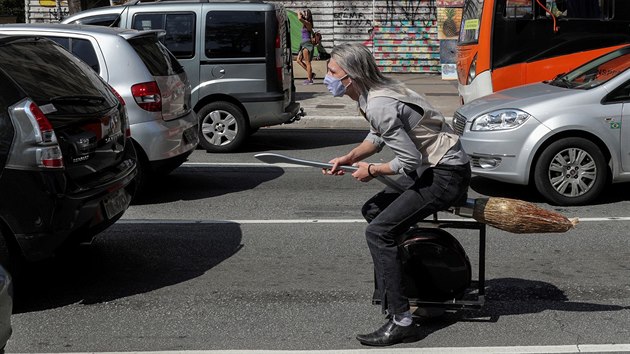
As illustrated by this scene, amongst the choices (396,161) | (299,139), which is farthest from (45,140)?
(299,139)

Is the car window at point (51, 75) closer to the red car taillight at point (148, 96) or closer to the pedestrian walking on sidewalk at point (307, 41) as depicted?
the red car taillight at point (148, 96)

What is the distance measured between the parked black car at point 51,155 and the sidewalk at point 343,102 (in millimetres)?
8821

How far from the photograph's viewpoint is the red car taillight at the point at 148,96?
865 centimetres

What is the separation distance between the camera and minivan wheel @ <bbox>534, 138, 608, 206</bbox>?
8.63 metres

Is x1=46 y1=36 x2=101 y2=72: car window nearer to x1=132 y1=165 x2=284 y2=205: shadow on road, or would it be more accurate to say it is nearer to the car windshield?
x1=132 y1=165 x2=284 y2=205: shadow on road

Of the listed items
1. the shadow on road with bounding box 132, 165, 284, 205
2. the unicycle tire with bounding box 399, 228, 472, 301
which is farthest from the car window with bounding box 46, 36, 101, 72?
the unicycle tire with bounding box 399, 228, 472, 301

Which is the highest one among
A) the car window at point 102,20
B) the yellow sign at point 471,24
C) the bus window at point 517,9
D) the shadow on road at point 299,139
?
the car window at point 102,20

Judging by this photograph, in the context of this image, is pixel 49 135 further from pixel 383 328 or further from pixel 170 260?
pixel 383 328

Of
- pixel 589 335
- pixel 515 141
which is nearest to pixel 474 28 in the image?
pixel 515 141

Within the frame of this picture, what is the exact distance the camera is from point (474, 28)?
13492 millimetres

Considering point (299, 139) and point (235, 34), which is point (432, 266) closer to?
point (235, 34)

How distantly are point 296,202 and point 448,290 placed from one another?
145 inches

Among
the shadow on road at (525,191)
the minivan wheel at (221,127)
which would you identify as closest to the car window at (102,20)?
the minivan wheel at (221,127)

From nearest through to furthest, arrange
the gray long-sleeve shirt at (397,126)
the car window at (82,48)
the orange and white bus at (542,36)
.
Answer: the gray long-sleeve shirt at (397,126) → the car window at (82,48) → the orange and white bus at (542,36)
